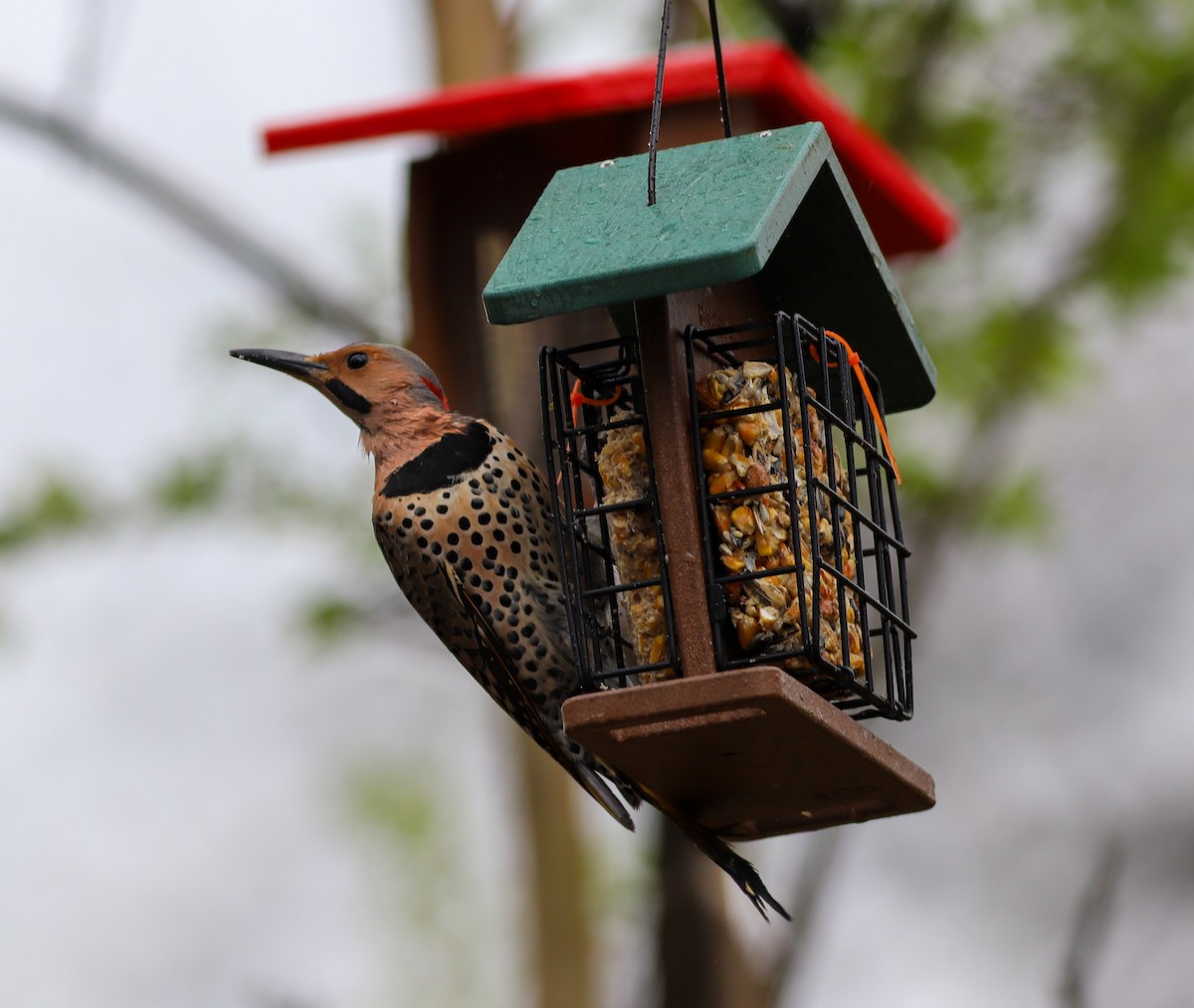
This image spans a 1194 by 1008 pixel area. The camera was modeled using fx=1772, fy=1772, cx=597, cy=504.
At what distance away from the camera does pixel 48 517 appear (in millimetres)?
7371

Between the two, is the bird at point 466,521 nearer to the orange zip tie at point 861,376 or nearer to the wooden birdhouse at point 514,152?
the orange zip tie at point 861,376

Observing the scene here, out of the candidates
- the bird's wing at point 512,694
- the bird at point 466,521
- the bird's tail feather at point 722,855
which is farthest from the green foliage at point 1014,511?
the bird's tail feather at point 722,855

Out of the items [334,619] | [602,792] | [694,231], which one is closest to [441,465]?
[602,792]

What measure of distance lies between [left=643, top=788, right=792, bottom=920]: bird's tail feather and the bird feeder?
0.09 ft

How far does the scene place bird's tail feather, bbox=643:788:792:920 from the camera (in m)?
2.76

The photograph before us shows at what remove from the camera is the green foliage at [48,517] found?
24.1 ft

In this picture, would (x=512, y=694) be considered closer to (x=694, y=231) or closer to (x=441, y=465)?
(x=441, y=465)

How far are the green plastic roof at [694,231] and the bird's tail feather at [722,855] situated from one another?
2.86 ft

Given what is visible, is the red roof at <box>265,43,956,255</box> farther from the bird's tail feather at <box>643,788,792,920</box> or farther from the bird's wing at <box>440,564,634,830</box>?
the bird's tail feather at <box>643,788,792,920</box>

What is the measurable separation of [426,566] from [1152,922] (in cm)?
769

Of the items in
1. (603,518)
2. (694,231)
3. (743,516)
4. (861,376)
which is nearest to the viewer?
(694,231)

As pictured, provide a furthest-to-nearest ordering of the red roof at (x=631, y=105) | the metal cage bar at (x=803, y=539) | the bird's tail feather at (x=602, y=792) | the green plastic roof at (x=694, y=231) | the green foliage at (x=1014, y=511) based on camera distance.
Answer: the green foliage at (x=1014, y=511)
the red roof at (x=631, y=105)
the bird's tail feather at (x=602, y=792)
the metal cage bar at (x=803, y=539)
the green plastic roof at (x=694, y=231)

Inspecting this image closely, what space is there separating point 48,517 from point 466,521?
15.5 feet

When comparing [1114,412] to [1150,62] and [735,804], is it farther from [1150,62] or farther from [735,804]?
[735,804]
